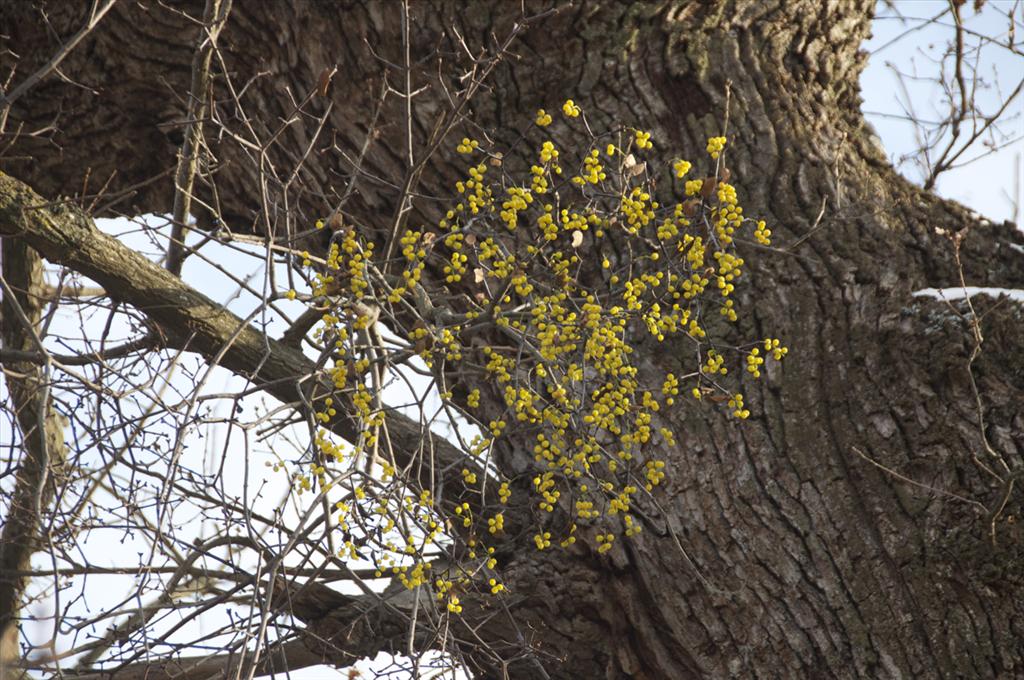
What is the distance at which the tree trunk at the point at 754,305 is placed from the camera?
268cm

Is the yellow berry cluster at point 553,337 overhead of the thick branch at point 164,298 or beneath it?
beneath

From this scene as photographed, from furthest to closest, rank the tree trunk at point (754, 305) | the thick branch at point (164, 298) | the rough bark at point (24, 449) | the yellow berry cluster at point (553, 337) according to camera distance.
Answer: the rough bark at point (24, 449) → the thick branch at point (164, 298) → the tree trunk at point (754, 305) → the yellow berry cluster at point (553, 337)

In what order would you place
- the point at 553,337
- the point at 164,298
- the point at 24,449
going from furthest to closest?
1. the point at 24,449
2. the point at 164,298
3. the point at 553,337

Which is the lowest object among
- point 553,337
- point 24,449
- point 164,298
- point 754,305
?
point 553,337

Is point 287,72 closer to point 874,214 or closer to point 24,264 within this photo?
point 24,264

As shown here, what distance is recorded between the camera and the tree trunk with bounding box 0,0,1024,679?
268 centimetres

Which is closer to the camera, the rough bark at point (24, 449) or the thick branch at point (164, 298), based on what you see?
the thick branch at point (164, 298)

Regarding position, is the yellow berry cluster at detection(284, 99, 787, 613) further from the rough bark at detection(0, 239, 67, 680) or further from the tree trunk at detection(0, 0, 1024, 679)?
the rough bark at detection(0, 239, 67, 680)

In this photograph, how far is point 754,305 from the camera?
10.3ft

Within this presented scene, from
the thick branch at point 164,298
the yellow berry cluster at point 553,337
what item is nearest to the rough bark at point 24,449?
the thick branch at point 164,298

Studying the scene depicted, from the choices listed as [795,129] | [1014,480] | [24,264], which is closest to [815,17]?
[795,129]

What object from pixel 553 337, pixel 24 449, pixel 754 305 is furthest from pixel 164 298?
pixel 754 305

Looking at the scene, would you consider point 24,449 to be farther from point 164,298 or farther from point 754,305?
point 754,305

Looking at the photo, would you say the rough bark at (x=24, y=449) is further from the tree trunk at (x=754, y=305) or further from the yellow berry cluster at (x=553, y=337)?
the yellow berry cluster at (x=553, y=337)
